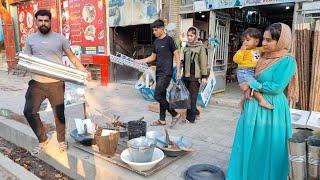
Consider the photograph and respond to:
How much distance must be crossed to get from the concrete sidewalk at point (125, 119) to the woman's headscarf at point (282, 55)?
1.45 metres

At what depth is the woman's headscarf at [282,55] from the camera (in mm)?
2373

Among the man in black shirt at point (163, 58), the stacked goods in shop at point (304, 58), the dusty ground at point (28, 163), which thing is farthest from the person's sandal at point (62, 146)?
the stacked goods in shop at point (304, 58)

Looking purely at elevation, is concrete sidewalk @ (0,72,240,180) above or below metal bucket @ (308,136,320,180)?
below

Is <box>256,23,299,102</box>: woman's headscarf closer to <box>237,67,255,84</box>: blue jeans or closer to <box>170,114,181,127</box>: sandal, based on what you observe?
<box>237,67,255,84</box>: blue jeans

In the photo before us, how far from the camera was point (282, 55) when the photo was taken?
2.43 m

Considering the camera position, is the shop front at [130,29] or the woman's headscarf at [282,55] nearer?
the woman's headscarf at [282,55]

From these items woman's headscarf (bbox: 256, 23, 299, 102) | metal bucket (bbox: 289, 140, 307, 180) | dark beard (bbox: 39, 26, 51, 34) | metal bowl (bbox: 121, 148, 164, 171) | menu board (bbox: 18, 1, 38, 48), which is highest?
menu board (bbox: 18, 1, 38, 48)

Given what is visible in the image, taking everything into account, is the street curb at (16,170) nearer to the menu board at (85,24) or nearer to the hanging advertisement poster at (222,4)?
the hanging advertisement poster at (222,4)

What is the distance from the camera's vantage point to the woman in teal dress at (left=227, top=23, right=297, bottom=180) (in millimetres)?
2404

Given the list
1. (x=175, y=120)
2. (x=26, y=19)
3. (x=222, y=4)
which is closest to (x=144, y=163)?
(x=175, y=120)

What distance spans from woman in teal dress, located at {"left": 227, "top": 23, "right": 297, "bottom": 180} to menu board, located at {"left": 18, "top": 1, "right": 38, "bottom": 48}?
46.4ft

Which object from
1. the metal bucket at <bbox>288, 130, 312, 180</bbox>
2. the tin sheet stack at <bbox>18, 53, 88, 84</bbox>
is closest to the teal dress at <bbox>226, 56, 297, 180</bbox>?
the metal bucket at <bbox>288, 130, 312, 180</bbox>

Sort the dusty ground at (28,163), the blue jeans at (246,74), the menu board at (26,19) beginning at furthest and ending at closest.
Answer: the menu board at (26,19) < the dusty ground at (28,163) < the blue jeans at (246,74)

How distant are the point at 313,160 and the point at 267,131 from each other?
21.2 inches
